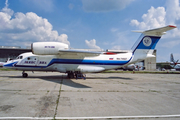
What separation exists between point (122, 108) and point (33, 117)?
328 cm

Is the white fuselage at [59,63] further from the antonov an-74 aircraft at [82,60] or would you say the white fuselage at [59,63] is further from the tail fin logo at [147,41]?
the tail fin logo at [147,41]

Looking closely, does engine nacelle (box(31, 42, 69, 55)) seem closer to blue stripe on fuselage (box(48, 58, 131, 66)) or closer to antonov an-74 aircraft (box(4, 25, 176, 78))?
antonov an-74 aircraft (box(4, 25, 176, 78))

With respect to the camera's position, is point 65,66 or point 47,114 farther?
point 65,66

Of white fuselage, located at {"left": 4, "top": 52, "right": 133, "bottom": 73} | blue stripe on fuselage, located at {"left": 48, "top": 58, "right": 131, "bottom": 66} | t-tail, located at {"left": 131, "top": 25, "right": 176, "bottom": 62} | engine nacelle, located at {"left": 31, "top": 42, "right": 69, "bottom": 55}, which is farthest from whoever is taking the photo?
t-tail, located at {"left": 131, "top": 25, "right": 176, "bottom": 62}

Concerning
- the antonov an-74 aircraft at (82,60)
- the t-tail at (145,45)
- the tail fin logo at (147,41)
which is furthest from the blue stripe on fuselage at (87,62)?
the tail fin logo at (147,41)

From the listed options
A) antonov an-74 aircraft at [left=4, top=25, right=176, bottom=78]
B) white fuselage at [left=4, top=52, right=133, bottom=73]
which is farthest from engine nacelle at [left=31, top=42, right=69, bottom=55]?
white fuselage at [left=4, top=52, right=133, bottom=73]

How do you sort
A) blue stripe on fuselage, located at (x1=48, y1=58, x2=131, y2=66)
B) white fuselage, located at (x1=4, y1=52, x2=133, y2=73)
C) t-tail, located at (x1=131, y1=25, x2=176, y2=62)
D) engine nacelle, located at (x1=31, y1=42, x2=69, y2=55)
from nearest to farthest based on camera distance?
1. engine nacelle, located at (x1=31, y1=42, x2=69, y2=55)
2. white fuselage, located at (x1=4, y1=52, x2=133, y2=73)
3. blue stripe on fuselage, located at (x1=48, y1=58, x2=131, y2=66)
4. t-tail, located at (x1=131, y1=25, x2=176, y2=62)

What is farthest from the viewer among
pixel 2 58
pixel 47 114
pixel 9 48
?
pixel 2 58

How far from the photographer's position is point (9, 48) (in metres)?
43.5

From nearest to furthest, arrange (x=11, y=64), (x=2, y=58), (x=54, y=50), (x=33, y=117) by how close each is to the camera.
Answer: (x=33, y=117) → (x=54, y=50) → (x=11, y=64) → (x=2, y=58)

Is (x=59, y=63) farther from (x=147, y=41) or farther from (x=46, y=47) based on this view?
(x=147, y=41)

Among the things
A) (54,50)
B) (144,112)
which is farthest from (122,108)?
(54,50)

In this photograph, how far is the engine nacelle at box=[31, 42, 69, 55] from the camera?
1338 centimetres

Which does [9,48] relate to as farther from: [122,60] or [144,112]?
[144,112]
